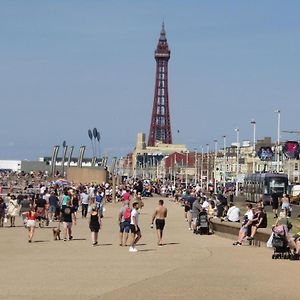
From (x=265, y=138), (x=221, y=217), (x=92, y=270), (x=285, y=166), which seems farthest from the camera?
(x=265, y=138)

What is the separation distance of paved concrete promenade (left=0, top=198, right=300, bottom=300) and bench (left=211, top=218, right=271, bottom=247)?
1.26 ft

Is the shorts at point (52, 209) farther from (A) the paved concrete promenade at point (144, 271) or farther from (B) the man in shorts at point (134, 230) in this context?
(B) the man in shorts at point (134, 230)

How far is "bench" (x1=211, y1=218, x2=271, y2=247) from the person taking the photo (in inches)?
861

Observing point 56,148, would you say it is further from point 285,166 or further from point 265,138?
point 265,138

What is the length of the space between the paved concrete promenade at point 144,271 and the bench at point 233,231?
384 mm

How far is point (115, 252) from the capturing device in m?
20.9

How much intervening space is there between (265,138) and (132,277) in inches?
5053

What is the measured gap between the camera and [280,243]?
18484 mm

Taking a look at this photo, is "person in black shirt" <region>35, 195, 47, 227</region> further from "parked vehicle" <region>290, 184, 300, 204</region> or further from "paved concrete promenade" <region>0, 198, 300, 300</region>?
"parked vehicle" <region>290, 184, 300, 204</region>

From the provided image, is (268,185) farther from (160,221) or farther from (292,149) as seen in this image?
(160,221)

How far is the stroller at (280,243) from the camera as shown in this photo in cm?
1841

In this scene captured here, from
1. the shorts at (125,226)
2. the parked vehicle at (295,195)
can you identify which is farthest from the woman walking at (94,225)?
the parked vehicle at (295,195)

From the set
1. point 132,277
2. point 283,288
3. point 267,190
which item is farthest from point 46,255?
point 267,190

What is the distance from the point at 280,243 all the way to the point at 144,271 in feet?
10.8
